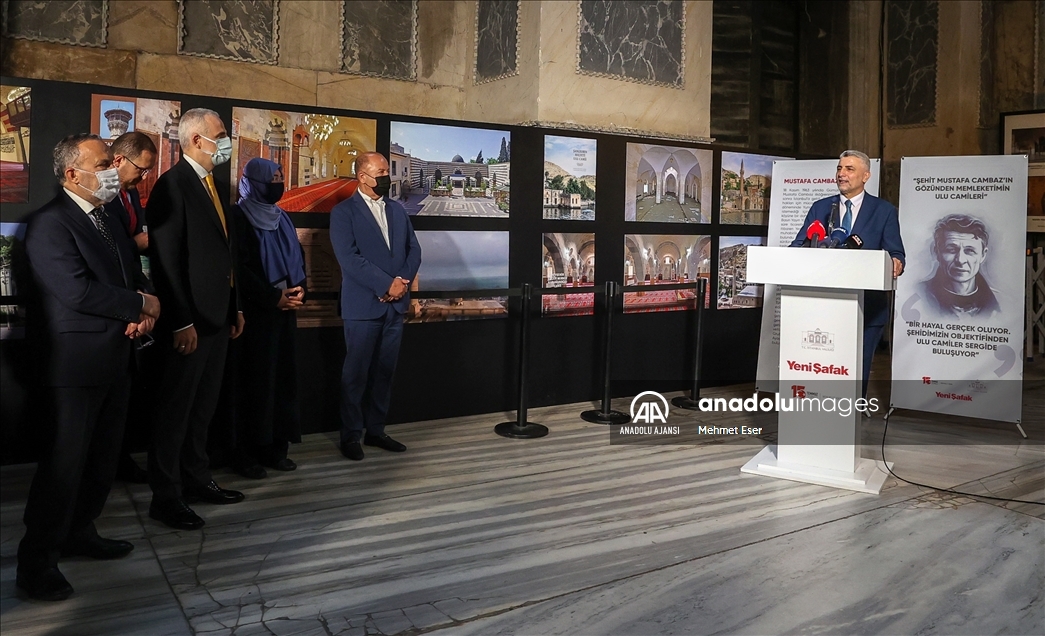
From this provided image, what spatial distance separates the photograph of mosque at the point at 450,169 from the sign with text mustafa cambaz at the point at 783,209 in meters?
2.33

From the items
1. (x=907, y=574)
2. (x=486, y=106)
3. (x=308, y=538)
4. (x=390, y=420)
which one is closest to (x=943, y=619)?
(x=907, y=574)

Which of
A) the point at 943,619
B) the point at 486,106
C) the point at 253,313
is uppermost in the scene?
the point at 486,106

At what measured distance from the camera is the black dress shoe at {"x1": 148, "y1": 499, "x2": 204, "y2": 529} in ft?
12.7

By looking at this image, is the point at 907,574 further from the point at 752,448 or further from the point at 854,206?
the point at 854,206

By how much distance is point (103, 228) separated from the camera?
334 cm

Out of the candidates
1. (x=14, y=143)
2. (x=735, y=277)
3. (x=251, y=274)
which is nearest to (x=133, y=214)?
(x=251, y=274)

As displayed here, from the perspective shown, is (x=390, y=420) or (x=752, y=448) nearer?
(x=752, y=448)

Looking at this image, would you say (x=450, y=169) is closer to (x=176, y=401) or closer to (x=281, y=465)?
(x=281, y=465)

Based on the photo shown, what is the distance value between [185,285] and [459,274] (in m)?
2.63

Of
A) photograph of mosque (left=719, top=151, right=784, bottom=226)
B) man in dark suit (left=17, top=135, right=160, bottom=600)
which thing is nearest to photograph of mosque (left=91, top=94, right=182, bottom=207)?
man in dark suit (left=17, top=135, right=160, bottom=600)

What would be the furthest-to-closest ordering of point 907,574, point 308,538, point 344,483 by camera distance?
point 344,483
point 308,538
point 907,574

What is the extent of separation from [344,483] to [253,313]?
3.43ft

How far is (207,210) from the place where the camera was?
3.95m

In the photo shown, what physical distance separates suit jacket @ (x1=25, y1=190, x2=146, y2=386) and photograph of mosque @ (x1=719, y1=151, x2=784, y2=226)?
18.5ft
